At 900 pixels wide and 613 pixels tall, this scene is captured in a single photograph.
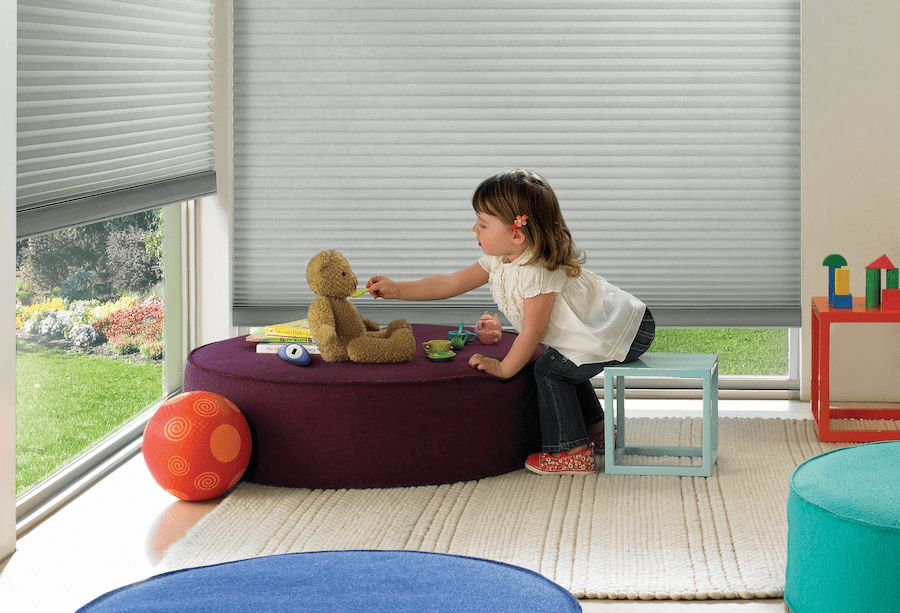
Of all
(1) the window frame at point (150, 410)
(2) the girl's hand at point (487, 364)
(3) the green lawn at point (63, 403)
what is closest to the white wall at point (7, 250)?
(1) the window frame at point (150, 410)

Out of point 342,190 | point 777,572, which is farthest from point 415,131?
point 777,572

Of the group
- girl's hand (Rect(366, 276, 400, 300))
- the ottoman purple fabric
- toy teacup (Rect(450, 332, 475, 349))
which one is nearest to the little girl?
the ottoman purple fabric

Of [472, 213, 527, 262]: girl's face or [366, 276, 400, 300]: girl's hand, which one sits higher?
[472, 213, 527, 262]: girl's face

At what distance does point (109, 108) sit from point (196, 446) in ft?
3.51

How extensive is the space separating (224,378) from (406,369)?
500mm

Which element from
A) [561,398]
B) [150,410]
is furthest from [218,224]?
[561,398]

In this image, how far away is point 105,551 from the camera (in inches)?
83.4

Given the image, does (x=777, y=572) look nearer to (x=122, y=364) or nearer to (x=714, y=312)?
(x=714, y=312)

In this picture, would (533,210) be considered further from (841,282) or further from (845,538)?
(845,538)

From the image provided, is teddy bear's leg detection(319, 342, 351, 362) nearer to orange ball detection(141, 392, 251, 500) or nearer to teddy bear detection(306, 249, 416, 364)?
teddy bear detection(306, 249, 416, 364)

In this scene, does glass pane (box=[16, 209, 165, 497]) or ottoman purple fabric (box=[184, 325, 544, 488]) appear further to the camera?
glass pane (box=[16, 209, 165, 497])

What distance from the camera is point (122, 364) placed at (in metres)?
3.04

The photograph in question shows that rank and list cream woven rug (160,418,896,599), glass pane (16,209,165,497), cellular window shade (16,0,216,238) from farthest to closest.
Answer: glass pane (16,209,165,497) < cellular window shade (16,0,216,238) < cream woven rug (160,418,896,599)

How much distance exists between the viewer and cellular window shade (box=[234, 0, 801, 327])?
3.44m
